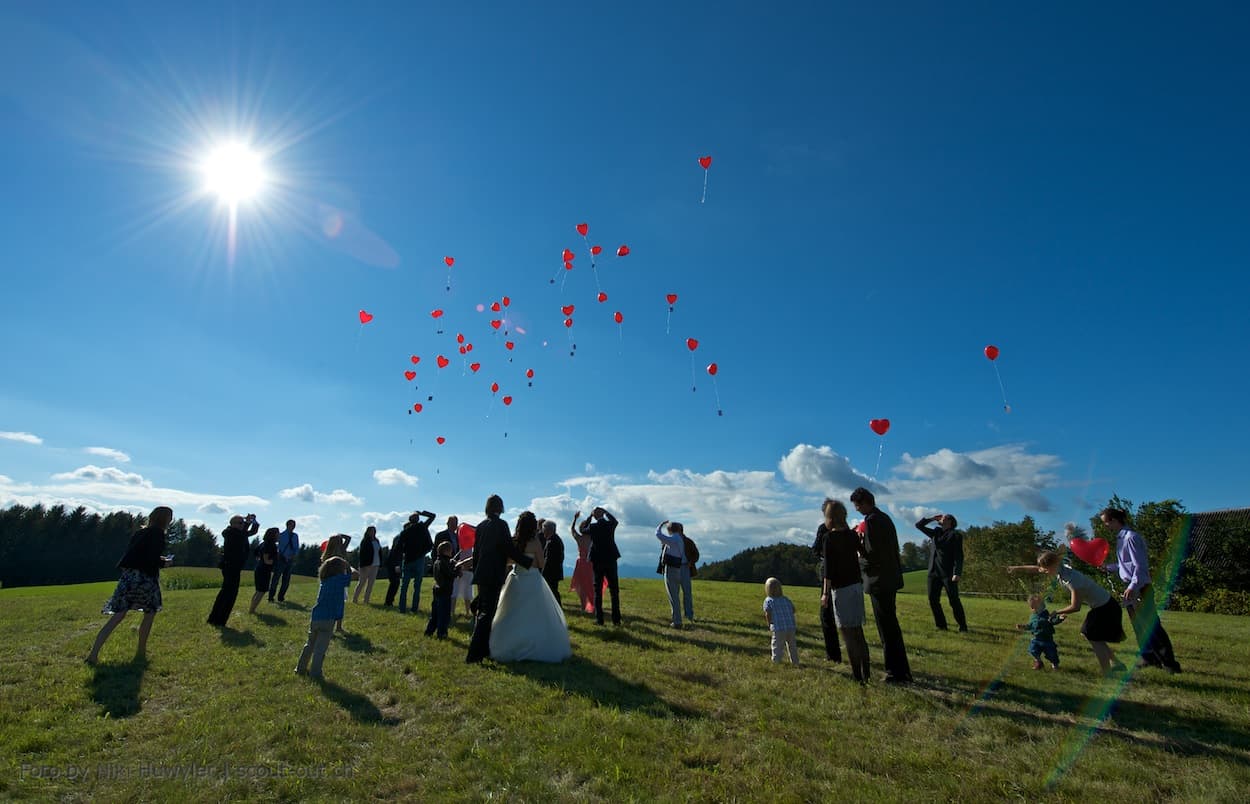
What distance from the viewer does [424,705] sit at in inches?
265

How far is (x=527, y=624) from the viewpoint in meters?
8.95

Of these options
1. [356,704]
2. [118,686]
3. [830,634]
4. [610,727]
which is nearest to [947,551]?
[830,634]

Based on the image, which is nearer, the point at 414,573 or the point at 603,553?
the point at 603,553

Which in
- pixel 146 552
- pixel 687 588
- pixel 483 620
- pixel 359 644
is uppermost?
pixel 146 552

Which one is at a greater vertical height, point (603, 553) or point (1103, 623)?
point (603, 553)

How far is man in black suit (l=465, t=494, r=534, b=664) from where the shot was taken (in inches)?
354

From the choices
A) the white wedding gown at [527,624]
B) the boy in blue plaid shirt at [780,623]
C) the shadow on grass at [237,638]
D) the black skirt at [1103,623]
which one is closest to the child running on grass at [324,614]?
the white wedding gown at [527,624]

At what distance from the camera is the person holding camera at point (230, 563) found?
1248 cm

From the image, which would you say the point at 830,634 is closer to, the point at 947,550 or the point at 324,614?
the point at 947,550

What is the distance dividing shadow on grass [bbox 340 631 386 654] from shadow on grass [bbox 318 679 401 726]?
218 cm

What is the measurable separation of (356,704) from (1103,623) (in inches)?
376

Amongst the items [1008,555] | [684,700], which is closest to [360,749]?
[684,700]

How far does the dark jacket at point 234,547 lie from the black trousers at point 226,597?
88mm

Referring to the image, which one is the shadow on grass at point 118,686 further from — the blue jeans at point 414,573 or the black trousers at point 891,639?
the black trousers at point 891,639
